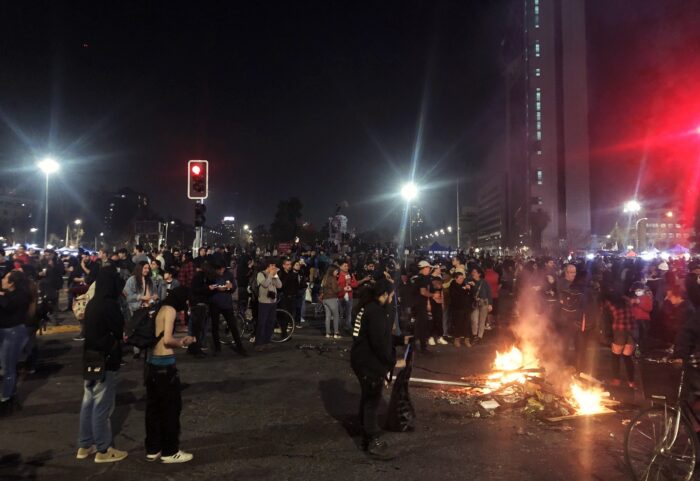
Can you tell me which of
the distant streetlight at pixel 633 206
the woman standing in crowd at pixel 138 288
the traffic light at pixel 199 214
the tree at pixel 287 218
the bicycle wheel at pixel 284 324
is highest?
the distant streetlight at pixel 633 206

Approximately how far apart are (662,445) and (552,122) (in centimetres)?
10709

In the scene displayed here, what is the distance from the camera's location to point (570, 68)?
3893 inches

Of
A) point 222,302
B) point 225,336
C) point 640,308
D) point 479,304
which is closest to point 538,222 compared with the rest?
point 640,308

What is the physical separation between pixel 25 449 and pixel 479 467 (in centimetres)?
483

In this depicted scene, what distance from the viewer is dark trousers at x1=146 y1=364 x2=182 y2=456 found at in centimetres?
462

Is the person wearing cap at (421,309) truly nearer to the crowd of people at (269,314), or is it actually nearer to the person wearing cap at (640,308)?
the crowd of people at (269,314)

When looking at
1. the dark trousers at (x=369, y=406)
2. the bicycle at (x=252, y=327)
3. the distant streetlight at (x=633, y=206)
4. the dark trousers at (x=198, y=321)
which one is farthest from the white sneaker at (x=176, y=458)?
the distant streetlight at (x=633, y=206)

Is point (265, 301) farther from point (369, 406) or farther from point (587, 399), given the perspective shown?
point (587, 399)

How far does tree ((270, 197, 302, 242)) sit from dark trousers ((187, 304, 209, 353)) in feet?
141

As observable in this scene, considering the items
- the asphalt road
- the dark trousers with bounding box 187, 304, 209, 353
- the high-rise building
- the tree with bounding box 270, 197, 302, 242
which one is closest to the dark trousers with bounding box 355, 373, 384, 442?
the asphalt road

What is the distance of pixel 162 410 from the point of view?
183 inches

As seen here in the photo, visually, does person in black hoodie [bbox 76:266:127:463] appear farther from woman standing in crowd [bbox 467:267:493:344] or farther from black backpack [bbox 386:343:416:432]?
woman standing in crowd [bbox 467:267:493:344]

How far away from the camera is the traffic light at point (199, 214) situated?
12.1 meters

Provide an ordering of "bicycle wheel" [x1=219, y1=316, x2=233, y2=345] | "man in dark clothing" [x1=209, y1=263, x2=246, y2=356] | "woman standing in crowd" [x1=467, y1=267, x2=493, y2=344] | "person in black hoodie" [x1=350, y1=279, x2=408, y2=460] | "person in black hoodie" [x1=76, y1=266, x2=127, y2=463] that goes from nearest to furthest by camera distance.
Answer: "person in black hoodie" [x1=76, y1=266, x2=127, y2=463]
"person in black hoodie" [x1=350, y1=279, x2=408, y2=460]
"man in dark clothing" [x1=209, y1=263, x2=246, y2=356]
"bicycle wheel" [x1=219, y1=316, x2=233, y2=345]
"woman standing in crowd" [x1=467, y1=267, x2=493, y2=344]
